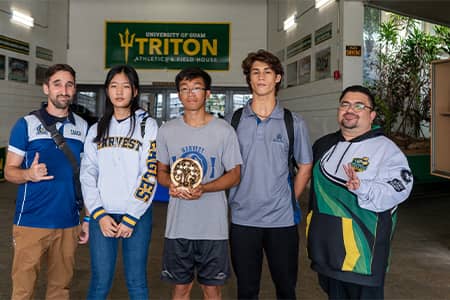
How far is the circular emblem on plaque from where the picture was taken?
75.5 inches

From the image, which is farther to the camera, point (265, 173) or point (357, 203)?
point (265, 173)

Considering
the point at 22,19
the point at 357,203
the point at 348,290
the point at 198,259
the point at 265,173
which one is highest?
the point at 22,19

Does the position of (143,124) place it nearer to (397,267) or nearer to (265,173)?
(265,173)

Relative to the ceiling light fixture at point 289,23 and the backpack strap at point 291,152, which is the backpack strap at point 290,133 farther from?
the ceiling light fixture at point 289,23

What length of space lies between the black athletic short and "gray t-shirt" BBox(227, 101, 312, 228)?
7.1 inches

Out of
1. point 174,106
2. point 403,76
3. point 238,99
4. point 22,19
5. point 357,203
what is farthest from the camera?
point 174,106

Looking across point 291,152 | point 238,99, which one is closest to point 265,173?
point 291,152

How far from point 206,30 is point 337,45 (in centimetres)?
549

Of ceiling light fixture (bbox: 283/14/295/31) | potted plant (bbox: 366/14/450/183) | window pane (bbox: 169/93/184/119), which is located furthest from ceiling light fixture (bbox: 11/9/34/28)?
potted plant (bbox: 366/14/450/183)

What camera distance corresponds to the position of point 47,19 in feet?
38.2

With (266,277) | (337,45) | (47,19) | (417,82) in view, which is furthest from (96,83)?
(266,277)

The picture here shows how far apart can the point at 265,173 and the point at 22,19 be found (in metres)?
10.2

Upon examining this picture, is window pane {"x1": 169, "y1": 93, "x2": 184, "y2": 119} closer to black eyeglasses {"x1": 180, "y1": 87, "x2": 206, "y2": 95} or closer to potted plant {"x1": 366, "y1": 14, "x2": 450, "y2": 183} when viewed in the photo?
potted plant {"x1": 366, "y1": 14, "x2": 450, "y2": 183}

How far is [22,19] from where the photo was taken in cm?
1034
